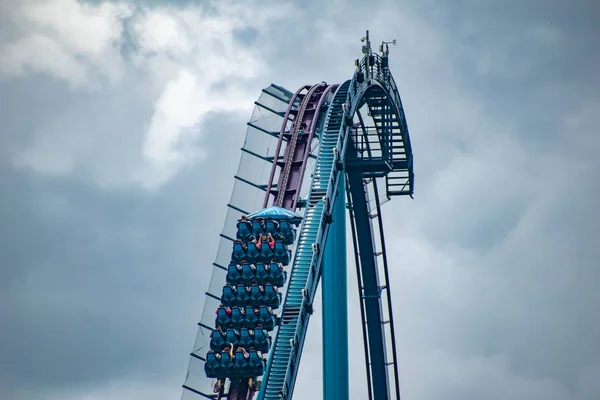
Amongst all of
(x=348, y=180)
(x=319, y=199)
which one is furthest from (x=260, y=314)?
(x=348, y=180)

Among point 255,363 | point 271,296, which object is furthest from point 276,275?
point 255,363

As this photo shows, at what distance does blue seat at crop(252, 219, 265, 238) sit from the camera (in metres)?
69.3

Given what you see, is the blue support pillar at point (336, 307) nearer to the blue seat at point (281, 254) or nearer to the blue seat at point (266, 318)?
the blue seat at point (281, 254)

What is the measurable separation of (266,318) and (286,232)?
375 centimetres

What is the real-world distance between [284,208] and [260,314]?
7.38m

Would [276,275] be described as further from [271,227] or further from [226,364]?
[226,364]

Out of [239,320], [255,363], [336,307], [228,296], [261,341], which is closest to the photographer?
[255,363]

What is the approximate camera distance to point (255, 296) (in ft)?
221

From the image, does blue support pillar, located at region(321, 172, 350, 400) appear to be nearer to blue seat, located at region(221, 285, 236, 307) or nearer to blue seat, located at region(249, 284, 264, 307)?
blue seat, located at region(249, 284, 264, 307)

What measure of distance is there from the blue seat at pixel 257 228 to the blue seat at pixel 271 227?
0.49ft

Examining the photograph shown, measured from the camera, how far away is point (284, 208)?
73.5 metres

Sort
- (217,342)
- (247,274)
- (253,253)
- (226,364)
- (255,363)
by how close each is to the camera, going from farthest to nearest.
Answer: (253,253) → (247,274) → (217,342) → (226,364) → (255,363)

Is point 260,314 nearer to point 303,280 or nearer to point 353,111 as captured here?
point 303,280

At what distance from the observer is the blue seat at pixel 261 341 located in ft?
218
